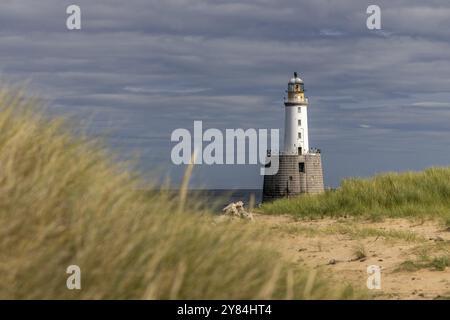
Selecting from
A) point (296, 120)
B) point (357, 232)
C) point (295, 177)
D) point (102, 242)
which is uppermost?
point (296, 120)

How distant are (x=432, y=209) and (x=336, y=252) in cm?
505

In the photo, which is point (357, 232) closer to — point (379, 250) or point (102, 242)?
point (379, 250)

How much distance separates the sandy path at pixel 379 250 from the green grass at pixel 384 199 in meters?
0.83

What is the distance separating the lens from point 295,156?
5003cm

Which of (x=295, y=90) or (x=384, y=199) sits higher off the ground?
(x=295, y=90)

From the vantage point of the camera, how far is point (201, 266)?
4496 millimetres

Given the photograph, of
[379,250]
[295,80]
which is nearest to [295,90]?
[295,80]

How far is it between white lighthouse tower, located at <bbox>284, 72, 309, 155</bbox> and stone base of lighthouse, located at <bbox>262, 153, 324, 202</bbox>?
708 millimetres

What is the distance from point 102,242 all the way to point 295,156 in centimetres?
4618

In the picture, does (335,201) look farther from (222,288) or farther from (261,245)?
(222,288)

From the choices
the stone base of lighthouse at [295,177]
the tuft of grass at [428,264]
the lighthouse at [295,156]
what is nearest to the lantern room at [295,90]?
the lighthouse at [295,156]

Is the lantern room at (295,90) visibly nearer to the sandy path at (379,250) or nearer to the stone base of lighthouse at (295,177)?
the stone base of lighthouse at (295,177)

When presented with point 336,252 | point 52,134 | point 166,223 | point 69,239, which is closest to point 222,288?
point 166,223
